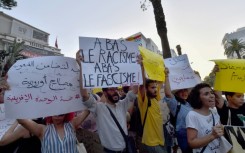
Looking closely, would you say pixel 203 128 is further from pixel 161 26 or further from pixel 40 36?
pixel 40 36

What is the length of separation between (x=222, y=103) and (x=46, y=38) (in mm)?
53984

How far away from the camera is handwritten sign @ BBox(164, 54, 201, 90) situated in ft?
13.7

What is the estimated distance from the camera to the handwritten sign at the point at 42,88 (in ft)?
8.73

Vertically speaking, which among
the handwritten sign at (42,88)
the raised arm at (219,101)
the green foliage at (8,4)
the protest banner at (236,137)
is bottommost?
the protest banner at (236,137)

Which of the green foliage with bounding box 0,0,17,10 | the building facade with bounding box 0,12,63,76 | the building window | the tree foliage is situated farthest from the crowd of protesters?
the building window

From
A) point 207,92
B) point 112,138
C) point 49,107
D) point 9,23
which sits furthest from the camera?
point 9,23

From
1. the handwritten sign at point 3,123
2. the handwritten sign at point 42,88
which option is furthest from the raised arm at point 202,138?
the handwritten sign at point 3,123

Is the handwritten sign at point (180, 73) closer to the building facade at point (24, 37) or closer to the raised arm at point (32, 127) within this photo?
the raised arm at point (32, 127)

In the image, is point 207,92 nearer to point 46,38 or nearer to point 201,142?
point 201,142

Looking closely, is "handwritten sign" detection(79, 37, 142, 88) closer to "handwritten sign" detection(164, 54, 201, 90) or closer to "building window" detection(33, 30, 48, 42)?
"handwritten sign" detection(164, 54, 201, 90)

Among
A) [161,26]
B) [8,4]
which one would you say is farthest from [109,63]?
[8,4]

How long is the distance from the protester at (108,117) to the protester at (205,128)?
2.98 ft

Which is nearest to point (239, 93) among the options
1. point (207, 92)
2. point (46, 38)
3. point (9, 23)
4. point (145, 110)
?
point (207, 92)

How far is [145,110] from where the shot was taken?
382 cm
